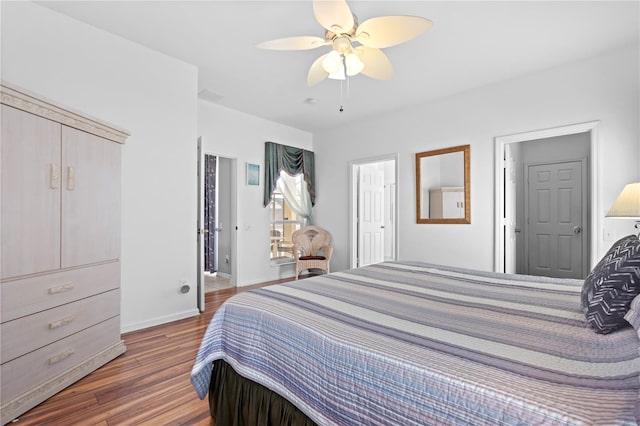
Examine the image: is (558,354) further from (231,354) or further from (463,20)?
(463,20)

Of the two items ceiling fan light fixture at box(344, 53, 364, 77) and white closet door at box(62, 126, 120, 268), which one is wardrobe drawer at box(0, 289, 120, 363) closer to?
white closet door at box(62, 126, 120, 268)

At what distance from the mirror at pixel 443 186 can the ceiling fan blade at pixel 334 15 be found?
106 inches

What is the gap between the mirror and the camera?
3.96m

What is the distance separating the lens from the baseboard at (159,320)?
9.54 feet

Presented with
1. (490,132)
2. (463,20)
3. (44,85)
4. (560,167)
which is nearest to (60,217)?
(44,85)

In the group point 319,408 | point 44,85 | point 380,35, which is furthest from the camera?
point 44,85

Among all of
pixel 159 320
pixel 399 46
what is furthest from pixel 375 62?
pixel 159 320

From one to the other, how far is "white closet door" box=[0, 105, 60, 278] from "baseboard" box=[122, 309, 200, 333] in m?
1.20

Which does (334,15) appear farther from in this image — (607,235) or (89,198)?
(607,235)

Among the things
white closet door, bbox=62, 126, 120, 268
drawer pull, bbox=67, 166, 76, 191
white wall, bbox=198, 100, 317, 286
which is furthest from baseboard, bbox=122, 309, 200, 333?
drawer pull, bbox=67, 166, 76, 191

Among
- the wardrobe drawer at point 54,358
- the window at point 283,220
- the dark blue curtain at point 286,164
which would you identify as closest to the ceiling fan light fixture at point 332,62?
the wardrobe drawer at point 54,358

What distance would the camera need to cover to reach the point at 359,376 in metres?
1.00

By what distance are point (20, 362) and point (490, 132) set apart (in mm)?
4653

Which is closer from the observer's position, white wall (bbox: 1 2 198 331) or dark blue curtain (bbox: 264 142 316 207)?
white wall (bbox: 1 2 198 331)
